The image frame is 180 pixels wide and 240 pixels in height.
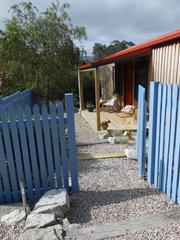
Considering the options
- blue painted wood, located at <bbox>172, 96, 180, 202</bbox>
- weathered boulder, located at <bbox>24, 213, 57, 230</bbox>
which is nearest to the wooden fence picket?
blue painted wood, located at <bbox>172, 96, 180, 202</bbox>

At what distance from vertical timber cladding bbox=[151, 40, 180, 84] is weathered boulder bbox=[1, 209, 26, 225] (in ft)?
13.0

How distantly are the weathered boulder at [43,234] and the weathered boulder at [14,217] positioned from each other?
0.34m

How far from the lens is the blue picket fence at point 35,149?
2891 millimetres

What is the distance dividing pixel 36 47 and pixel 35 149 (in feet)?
27.2

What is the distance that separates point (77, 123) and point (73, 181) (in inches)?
215

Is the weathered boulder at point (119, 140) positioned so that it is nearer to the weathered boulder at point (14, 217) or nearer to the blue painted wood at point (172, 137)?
the blue painted wood at point (172, 137)

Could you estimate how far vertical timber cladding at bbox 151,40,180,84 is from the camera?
4.71 metres

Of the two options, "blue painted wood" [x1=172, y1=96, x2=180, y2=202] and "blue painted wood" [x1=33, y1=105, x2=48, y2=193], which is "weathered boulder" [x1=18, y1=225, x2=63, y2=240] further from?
"blue painted wood" [x1=172, y1=96, x2=180, y2=202]

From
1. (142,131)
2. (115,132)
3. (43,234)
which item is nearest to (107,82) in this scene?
(115,132)

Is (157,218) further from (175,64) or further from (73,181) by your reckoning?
(175,64)

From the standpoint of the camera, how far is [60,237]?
226 cm

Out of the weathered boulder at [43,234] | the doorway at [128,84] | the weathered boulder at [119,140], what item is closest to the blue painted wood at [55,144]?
the weathered boulder at [43,234]

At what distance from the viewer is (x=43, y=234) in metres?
2.28

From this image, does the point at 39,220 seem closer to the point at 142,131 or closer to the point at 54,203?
the point at 54,203
